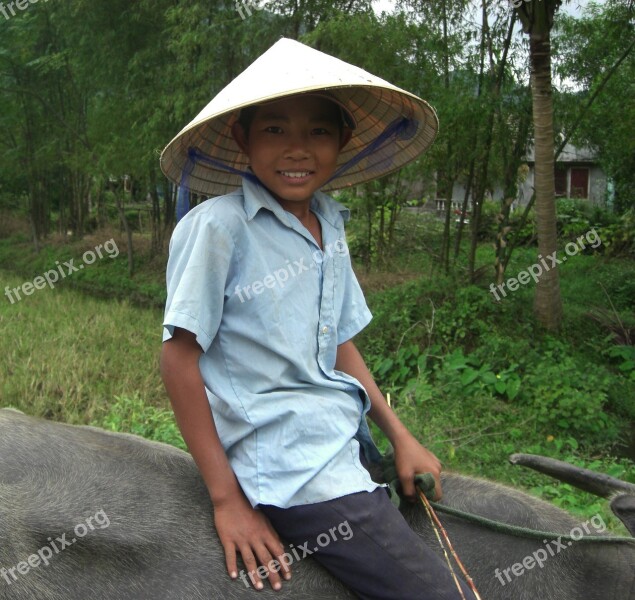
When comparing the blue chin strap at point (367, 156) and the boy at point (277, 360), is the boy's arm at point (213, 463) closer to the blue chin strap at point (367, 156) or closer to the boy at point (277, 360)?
the boy at point (277, 360)

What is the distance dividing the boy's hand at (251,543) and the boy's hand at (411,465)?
0.39 metres

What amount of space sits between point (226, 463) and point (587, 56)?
7305 mm

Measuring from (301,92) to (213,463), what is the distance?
0.77 m

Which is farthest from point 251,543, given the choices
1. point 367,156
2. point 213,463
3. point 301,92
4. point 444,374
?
point 444,374

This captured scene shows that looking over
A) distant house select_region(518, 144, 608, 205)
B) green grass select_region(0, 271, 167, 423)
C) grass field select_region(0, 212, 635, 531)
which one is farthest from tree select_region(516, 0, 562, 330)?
distant house select_region(518, 144, 608, 205)

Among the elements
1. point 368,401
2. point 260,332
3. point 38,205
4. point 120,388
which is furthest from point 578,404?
point 38,205

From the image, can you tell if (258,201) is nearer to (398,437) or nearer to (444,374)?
(398,437)

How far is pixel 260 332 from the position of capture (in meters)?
1.53

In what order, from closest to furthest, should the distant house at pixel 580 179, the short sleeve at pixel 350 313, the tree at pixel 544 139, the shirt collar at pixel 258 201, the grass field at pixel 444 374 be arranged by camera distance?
the shirt collar at pixel 258 201, the short sleeve at pixel 350 313, the grass field at pixel 444 374, the tree at pixel 544 139, the distant house at pixel 580 179

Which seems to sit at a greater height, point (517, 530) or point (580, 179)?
point (580, 179)

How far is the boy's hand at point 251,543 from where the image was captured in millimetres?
1507

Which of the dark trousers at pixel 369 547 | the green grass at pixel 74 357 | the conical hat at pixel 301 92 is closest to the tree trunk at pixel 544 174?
the green grass at pixel 74 357

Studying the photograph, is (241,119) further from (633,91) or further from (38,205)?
(38,205)

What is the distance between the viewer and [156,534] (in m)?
1.60
